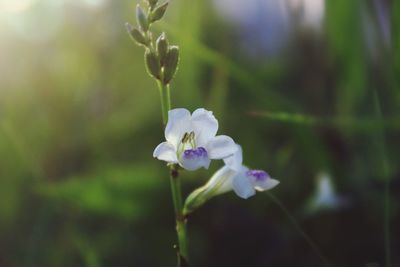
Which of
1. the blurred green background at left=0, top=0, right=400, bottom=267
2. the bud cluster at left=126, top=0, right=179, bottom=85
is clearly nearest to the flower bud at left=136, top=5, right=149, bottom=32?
the bud cluster at left=126, top=0, right=179, bottom=85

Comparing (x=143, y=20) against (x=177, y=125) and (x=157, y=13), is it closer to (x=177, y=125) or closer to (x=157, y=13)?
(x=157, y=13)

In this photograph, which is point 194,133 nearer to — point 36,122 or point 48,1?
point 36,122

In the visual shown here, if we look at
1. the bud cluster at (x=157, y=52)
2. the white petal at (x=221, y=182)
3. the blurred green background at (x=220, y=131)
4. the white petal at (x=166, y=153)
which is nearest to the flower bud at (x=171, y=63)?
the bud cluster at (x=157, y=52)

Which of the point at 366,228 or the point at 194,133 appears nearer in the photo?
the point at 194,133

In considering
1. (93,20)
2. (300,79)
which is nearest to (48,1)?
(93,20)

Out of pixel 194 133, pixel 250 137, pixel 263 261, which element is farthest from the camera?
pixel 250 137

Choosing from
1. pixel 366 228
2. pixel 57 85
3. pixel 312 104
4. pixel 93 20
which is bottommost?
pixel 366 228

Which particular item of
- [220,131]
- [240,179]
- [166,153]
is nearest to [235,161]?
[240,179]
